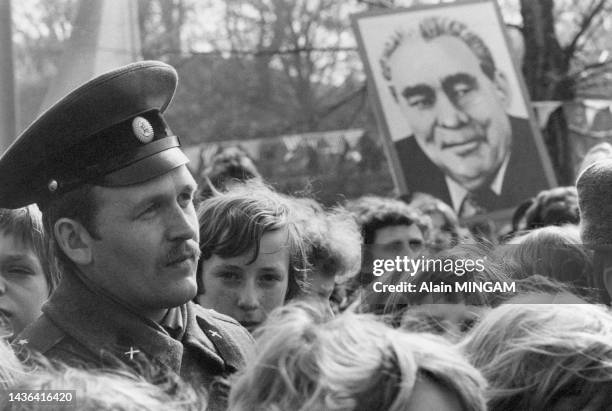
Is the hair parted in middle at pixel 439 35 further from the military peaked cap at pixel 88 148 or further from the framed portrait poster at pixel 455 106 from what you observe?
the military peaked cap at pixel 88 148

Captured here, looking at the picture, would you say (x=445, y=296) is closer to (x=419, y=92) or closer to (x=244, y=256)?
(x=244, y=256)

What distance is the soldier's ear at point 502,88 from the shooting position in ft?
17.0

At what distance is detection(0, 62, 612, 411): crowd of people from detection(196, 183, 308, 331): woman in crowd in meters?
0.06

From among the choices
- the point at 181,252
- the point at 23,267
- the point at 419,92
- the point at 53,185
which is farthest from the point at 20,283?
the point at 419,92

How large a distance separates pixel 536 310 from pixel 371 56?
373 cm

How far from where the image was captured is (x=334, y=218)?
3.69m

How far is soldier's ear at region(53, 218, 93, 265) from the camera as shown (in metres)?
1.97

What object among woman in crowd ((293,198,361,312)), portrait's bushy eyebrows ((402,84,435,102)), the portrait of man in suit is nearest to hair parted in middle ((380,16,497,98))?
the portrait of man in suit

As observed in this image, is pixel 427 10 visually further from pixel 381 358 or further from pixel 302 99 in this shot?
pixel 302 99

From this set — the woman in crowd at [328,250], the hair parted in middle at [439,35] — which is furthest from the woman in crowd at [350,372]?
the hair parted in middle at [439,35]

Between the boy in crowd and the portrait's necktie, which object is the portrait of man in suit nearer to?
the portrait's necktie

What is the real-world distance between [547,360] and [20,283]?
52.3 inches

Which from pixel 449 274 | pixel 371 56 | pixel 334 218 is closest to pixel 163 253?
pixel 449 274

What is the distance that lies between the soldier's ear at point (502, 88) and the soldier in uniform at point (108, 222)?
336 cm
